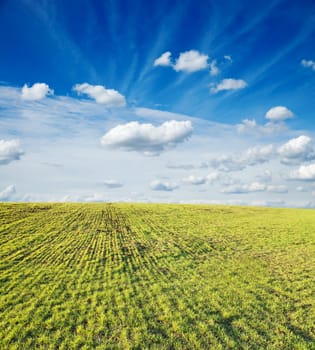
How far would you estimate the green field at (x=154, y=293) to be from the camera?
11.2 meters

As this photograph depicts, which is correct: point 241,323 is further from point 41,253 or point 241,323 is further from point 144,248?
point 41,253

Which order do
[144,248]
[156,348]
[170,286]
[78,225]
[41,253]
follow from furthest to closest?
[78,225]
[144,248]
[41,253]
[170,286]
[156,348]

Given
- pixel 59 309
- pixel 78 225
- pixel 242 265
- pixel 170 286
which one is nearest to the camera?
pixel 59 309

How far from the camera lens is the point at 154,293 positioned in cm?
1609

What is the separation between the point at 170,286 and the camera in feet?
57.2

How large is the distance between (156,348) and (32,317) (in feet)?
21.3

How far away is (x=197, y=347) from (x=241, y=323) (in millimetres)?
3122

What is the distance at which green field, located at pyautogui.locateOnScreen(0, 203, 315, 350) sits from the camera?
11227 millimetres

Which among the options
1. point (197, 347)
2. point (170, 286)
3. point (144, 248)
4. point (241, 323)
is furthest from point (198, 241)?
point (197, 347)

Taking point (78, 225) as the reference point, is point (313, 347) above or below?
below

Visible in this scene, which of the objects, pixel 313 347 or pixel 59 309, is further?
pixel 59 309

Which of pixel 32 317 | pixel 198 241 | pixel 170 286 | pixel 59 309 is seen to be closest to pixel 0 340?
pixel 32 317

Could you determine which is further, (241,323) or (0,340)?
(241,323)

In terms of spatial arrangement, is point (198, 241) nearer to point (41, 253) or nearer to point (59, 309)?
point (41, 253)
